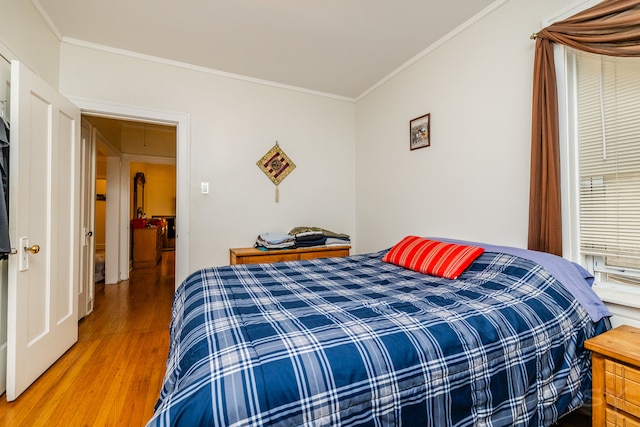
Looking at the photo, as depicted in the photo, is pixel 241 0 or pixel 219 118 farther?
pixel 219 118

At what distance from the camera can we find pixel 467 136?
2309 mm

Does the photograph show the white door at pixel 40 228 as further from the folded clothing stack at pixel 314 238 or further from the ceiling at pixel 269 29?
the folded clothing stack at pixel 314 238

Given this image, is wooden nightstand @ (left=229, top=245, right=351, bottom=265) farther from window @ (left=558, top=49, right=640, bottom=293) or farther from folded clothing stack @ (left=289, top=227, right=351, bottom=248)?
window @ (left=558, top=49, right=640, bottom=293)

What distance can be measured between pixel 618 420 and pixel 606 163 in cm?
125

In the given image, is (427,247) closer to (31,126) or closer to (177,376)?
(177,376)

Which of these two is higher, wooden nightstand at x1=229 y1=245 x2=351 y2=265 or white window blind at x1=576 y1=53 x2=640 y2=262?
white window blind at x1=576 y1=53 x2=640 y2=262

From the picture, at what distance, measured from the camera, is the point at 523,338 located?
3.85 ft

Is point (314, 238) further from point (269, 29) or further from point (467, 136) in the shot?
point (269, 29)

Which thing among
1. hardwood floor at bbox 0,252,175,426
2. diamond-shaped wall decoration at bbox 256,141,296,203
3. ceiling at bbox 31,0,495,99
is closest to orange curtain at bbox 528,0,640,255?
ceiling at bbox 31,0,495,99

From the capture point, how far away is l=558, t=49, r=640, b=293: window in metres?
1.48

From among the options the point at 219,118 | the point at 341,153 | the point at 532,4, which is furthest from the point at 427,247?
the point at 219,118

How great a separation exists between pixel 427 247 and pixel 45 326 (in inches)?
110

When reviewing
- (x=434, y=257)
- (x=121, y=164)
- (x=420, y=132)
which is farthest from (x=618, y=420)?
(x=121, y=164)

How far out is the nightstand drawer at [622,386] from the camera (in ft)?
3.60
